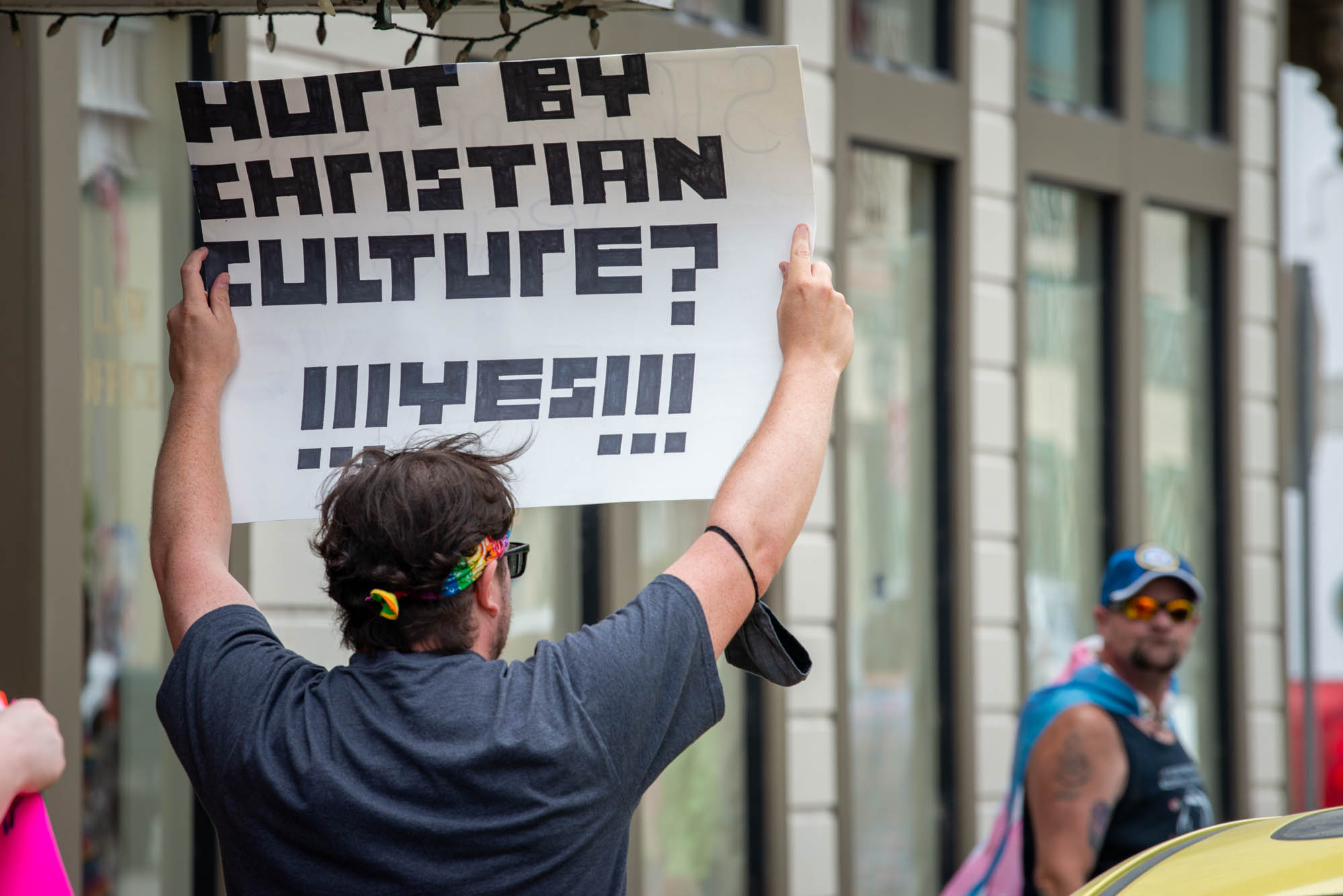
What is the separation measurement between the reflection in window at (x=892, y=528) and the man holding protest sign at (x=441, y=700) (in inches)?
217

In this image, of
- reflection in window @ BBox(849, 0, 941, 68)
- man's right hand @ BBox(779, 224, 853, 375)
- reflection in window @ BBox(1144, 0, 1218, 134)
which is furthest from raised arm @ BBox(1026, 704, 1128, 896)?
reflection in window @ BBox(1144, 0, 1218, 134)

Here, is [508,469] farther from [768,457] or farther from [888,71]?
[888,71]

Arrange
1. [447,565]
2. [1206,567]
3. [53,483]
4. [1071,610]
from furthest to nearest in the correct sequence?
[1206,567] → [1071,610] → [53,483] → [447,565]

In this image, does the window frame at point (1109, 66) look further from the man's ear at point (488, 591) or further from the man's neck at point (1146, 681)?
the man's ear at point (488, 591)

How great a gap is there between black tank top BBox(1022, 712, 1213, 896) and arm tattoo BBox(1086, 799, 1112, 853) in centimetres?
2

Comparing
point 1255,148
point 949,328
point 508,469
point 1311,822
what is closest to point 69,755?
point 508,469

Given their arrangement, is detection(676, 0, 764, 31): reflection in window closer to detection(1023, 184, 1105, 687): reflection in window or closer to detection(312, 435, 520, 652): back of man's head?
detection(1023, 184, 1105, 687): reflection in window

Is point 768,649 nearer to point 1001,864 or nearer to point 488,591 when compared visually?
point 488,591

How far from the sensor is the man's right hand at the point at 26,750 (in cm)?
203

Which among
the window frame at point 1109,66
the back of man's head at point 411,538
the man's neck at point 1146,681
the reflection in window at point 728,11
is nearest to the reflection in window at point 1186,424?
the window frame at point 1109,66

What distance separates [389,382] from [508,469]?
14.2 inches

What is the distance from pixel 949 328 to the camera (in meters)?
8.09

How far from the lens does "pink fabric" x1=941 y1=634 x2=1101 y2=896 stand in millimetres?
5113

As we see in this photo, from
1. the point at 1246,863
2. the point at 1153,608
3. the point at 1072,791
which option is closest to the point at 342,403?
the point at 1246,863
